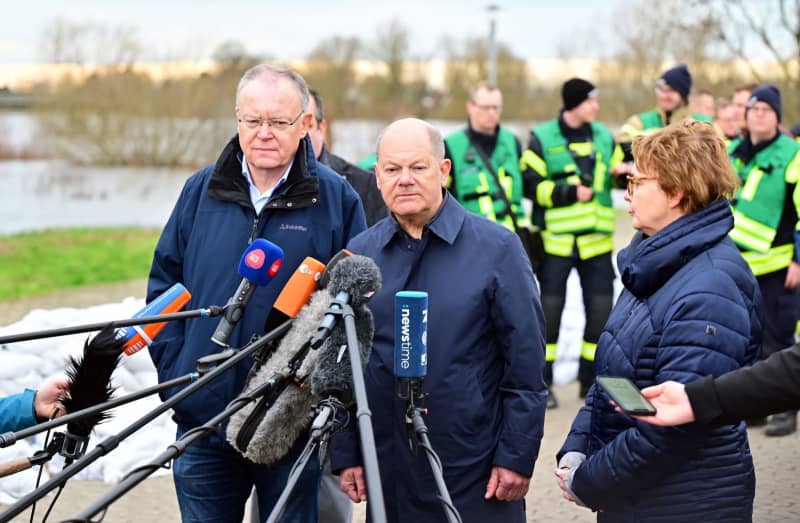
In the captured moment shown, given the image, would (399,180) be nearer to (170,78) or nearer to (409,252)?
(409,252)

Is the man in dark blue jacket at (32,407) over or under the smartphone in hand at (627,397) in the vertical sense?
under

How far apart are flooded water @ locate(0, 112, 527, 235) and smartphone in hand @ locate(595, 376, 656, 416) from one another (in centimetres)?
2116

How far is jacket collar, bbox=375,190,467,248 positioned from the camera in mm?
3699

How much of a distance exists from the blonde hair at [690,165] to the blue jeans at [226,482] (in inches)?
58.1

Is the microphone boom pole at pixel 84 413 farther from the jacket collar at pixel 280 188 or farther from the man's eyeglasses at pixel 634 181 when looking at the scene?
the man's eyeglasses at pixel 634 181

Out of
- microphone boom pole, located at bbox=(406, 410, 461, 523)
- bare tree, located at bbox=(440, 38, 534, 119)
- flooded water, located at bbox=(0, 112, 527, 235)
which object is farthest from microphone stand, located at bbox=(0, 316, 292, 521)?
bare tree, located at bbox=(440, 38, 534, 119)

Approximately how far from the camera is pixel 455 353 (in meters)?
3.61

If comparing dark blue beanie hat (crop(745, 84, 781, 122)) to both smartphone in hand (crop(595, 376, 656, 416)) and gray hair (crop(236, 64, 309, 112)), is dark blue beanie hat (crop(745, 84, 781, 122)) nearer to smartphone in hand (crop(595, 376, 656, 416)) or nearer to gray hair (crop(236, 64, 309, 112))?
gray hair (crop(236, 64, 309, 112))

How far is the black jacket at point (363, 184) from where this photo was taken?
19.7 feet

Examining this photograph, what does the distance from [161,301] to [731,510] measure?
1.79 metres

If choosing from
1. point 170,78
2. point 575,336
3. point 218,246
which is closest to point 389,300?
point 218,246

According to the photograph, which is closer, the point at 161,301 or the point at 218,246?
the point at 161,301

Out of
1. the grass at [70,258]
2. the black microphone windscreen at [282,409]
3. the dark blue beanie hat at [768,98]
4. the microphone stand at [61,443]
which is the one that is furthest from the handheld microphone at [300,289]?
the grass at [70,258]

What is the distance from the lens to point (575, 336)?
9.74 meters
